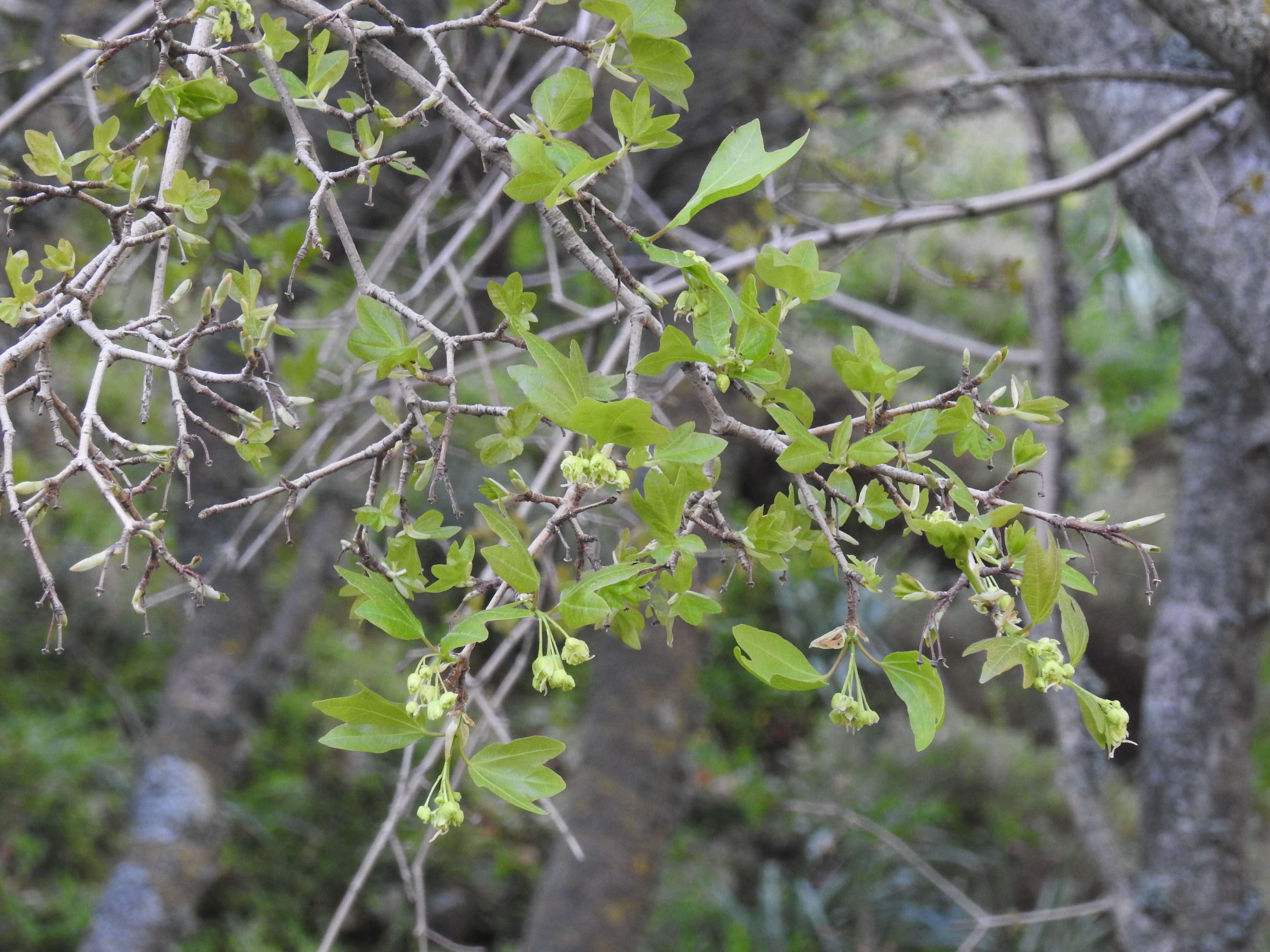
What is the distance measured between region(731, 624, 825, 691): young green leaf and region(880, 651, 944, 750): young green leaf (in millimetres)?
41

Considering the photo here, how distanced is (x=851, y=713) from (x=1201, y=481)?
5.41ft

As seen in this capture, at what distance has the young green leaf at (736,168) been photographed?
521 mm

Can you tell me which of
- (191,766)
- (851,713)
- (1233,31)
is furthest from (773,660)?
(191,766)

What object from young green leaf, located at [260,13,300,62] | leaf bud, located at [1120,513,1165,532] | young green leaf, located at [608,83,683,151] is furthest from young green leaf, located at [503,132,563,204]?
leaf bud, located at [1120,513,1165,532]

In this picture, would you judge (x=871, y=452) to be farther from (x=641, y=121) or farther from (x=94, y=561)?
(x=94, y=561)

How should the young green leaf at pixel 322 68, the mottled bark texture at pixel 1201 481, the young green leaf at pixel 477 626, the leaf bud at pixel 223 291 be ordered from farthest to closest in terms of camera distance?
the mottled bark texture at pixel 1201 481
the young green leaf at pixel 322 68
the leaf bud at pixel 223 291
the young green leaf at pixel 477 626

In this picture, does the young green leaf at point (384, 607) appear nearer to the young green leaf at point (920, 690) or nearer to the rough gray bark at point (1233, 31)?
the young green leaf at point (920, 690)

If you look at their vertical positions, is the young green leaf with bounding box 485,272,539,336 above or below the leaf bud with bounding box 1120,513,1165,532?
above

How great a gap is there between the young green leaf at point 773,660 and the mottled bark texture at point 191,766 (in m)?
1.81

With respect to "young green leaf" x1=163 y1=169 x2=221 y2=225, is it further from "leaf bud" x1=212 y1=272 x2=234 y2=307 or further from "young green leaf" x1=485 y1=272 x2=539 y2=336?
"young green leaf" x1=485 y1=272 x2=539 y2=336

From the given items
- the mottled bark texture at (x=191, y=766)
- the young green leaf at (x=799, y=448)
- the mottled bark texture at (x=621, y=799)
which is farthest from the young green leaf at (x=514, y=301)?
the mottled bark texture at (x=191, y=766)

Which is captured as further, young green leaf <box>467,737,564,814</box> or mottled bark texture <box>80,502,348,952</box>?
mottled bark texture <box>80,502,348,952</box>

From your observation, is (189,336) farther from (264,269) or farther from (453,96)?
(453,96)

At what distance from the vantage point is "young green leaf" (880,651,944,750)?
0.49m
